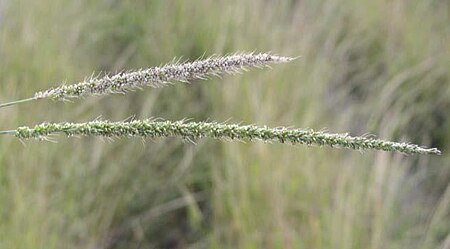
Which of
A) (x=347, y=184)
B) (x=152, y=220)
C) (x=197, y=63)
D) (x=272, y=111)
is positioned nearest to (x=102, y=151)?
(x=152, y=220)

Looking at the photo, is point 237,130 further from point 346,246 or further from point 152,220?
point 152,220

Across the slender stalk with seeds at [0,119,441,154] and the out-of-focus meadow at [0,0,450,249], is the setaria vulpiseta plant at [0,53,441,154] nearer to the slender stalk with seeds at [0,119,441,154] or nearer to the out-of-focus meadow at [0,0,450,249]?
the slender stalk with seeds at [0,119,441,154]

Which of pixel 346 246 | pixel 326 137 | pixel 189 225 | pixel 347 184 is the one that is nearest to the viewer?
pixel 326 137

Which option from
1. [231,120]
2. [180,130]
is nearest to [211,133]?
[180,130]

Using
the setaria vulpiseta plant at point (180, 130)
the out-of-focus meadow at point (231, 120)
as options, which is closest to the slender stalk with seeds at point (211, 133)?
the setaria vulpiseta plant at point (180, 130)

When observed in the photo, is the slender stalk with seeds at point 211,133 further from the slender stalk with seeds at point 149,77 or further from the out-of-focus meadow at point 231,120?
the out-of-focus meadow at point 231,120

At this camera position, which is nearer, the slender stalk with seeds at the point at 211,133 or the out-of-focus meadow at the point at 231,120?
the slender stalk with seeds at the point at 211,133

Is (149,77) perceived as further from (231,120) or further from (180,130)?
(231,120)

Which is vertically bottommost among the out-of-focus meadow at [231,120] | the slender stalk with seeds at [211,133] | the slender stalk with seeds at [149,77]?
the slender stalk with seeds at [211,133]

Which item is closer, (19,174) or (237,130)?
(237,130)
